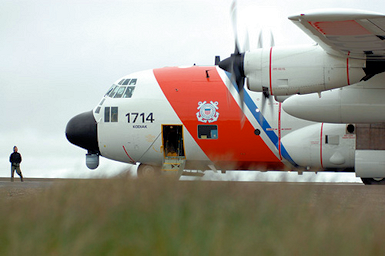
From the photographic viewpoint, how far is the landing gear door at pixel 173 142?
19.3 m

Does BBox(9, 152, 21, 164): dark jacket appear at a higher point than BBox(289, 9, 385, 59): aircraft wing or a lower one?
lower

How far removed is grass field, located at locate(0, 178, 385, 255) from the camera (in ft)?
15.8

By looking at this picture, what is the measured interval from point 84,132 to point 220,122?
5.39 metres

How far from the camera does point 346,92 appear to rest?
15.8 metres

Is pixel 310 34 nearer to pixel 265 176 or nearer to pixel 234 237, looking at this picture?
pixel 265 176

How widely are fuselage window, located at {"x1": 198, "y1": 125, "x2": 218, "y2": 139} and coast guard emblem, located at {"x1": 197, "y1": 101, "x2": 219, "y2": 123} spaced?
0.22 m

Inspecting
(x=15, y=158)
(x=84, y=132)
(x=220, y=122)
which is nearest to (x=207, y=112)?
(x=220, y=122)

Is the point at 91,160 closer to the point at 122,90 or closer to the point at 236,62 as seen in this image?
the point at 122,90

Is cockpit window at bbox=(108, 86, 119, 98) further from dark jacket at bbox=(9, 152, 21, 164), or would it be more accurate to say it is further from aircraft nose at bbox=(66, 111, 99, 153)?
dark jacket at bbox=(9, 152, 21, 164)

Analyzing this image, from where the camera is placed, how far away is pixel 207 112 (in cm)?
1856

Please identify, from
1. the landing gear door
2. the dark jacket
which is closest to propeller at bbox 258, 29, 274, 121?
the landing gear door

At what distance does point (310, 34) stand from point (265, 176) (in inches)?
256

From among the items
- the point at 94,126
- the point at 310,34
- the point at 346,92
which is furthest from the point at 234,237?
the point at 94,126

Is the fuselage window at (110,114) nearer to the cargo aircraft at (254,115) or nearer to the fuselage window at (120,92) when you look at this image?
the cargo aircraft at (254,115)
